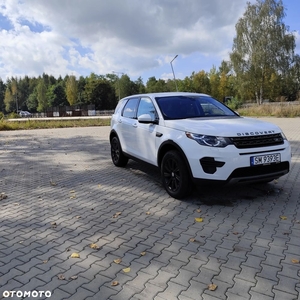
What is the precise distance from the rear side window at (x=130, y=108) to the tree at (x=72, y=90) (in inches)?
3281

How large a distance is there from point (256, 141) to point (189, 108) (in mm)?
1570

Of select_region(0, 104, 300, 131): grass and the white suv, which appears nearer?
the white suv

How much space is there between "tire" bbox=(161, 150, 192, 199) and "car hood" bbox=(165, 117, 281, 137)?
1.53 ft

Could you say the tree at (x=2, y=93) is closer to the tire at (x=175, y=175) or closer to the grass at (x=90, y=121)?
the grass at (x=90, y=121)

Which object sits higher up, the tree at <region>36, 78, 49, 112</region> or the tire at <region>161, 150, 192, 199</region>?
the tree at <region>36, 78, 49, 112</region>

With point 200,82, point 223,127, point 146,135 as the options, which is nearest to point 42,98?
point 200,82

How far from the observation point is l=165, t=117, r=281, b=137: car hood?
4246mm

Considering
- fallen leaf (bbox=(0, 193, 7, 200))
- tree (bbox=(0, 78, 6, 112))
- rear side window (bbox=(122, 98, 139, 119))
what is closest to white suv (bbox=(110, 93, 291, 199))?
rear side window (bbox=(122, 98, 139, 119))

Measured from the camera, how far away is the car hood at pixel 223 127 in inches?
167

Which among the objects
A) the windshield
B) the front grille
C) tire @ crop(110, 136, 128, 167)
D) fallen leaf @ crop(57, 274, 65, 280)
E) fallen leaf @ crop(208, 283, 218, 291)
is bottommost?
fallen leaf @ crop(57, 274, 65, 280)

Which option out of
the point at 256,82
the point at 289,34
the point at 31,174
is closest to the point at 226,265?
the point at 31,174

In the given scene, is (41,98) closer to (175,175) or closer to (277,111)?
(277,111)

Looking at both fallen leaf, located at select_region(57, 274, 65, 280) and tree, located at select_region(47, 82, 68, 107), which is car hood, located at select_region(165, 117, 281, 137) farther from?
tree, located at select_region(47, 82, 68, 107)

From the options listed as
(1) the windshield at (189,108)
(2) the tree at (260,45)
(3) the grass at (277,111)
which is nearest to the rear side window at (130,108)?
(1) the windshield at (189,108)
